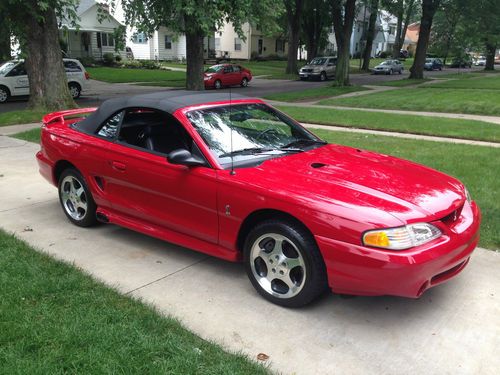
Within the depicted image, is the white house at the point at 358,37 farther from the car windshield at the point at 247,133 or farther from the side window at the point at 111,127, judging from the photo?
the side window at the point at 111,127

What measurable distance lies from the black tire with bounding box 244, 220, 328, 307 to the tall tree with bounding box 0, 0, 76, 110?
1135cm

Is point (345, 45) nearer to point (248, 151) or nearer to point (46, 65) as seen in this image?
point (46, 65)

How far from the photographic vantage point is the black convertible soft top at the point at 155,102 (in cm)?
444

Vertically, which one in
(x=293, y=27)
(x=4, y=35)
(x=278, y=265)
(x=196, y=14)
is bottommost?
(x=278, y=265)

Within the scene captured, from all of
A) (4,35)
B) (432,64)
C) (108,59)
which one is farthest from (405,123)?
(432,64)

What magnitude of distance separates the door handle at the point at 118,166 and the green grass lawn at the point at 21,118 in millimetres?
10009

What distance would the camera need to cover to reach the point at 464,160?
809 centimetres

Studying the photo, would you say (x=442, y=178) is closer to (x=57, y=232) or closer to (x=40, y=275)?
(x=40, y=275)

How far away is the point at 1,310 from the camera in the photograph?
3.38 metres

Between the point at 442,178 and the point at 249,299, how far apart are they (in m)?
1.90

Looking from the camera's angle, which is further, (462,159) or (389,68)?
(389,68)

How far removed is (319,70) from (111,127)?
104ft

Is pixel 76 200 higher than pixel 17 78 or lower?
lower

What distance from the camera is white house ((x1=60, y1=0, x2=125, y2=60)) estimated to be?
147ft
